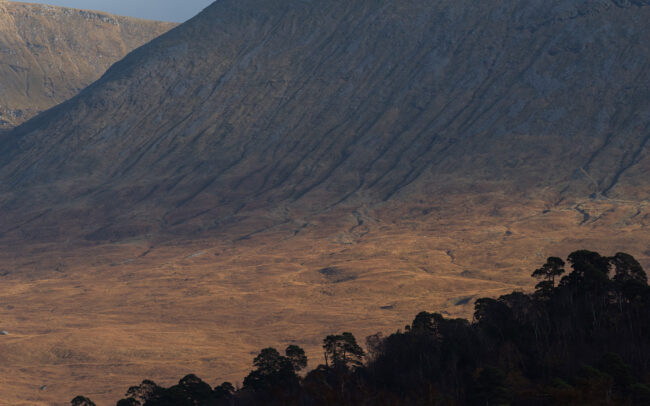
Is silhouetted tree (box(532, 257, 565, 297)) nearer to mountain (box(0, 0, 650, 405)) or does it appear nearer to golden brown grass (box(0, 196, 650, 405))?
golden brown grass (box(0, 196, 650, 405))

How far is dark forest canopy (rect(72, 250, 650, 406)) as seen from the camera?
129 ft

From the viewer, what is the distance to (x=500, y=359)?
148 feet

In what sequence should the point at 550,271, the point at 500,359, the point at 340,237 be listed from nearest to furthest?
the point at 500,359
the point at 550,271
the point at 340,237

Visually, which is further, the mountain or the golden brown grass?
the mountain

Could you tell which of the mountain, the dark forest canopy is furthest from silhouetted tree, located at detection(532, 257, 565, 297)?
the mountain

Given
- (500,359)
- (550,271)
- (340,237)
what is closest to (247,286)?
(340,237)

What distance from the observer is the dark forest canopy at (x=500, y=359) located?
3938cm

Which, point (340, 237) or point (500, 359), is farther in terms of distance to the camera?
point (340, 237)

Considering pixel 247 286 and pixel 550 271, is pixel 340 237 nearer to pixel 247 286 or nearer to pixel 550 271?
pixel 247 286

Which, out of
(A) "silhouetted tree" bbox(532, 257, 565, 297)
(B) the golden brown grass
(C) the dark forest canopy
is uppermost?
(B) the golden brown grass

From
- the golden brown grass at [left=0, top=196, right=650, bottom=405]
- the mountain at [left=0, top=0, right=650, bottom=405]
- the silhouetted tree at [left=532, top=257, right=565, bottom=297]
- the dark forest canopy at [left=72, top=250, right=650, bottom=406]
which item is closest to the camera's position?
the dark forest canopy at [left=72, top=250, right=650, bottom=406]

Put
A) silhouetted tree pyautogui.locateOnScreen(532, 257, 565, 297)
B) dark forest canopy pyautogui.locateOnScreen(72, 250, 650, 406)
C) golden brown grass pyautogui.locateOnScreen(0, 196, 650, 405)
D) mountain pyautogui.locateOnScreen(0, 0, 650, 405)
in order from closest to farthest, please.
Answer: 1. dark forest canopy pyautogui.locateOnScreen(72, 250, 650, 406)
2. silhouetted tree pyautogui.locateOnScreen(532, 257, 565, 297)
3. golden brown grass pyautogui.locateOnScreen(0, 196, 650, 405)
4. mountain pyautogui.locateOnScreen(0, 0, 650, 405)

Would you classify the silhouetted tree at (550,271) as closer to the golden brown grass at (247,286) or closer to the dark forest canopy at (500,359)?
the dark forest canopy at (500,359)

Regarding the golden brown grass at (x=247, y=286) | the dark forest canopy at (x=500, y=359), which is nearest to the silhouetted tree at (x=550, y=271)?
the dark forest canopy at (x=500, y=359)
